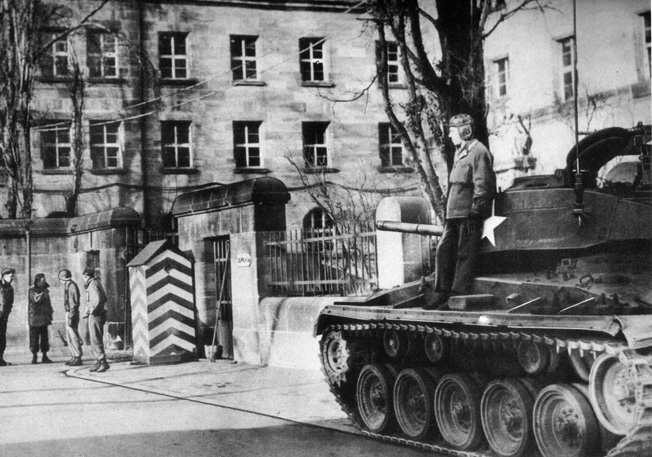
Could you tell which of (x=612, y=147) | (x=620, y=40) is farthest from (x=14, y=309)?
(x=612, y=147)

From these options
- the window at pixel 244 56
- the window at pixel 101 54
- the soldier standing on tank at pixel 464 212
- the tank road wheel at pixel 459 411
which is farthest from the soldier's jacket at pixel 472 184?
the window at pixel 101 54

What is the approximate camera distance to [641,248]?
846 cm

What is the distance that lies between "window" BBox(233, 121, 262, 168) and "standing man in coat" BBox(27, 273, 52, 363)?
1389cm

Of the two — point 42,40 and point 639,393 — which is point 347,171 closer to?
point 42,40

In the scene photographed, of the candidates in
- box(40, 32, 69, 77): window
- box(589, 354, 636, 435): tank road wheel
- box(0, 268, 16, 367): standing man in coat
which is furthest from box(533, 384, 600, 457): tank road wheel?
box(40, 32, 69, 77): window

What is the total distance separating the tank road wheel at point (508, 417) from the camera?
8062 millimetres

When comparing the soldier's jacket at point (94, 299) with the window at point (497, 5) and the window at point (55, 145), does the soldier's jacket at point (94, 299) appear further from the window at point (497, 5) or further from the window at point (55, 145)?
the window at point (55, 145)

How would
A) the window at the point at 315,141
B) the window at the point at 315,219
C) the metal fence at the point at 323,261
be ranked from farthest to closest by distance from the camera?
1. the window at the point at 315,141
2. the window at the point at 315,219
3. the metal fence at the point at 323,261

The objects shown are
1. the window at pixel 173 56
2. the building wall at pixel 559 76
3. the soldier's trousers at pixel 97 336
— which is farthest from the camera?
the window at pixel 173 56

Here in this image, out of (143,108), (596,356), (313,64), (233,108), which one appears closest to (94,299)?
(596,356)

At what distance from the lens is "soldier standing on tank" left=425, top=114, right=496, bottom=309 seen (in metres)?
9.06

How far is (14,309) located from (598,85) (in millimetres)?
13222

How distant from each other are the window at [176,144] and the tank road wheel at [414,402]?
23652mm

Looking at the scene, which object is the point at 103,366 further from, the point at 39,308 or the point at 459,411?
the point at 459,411
